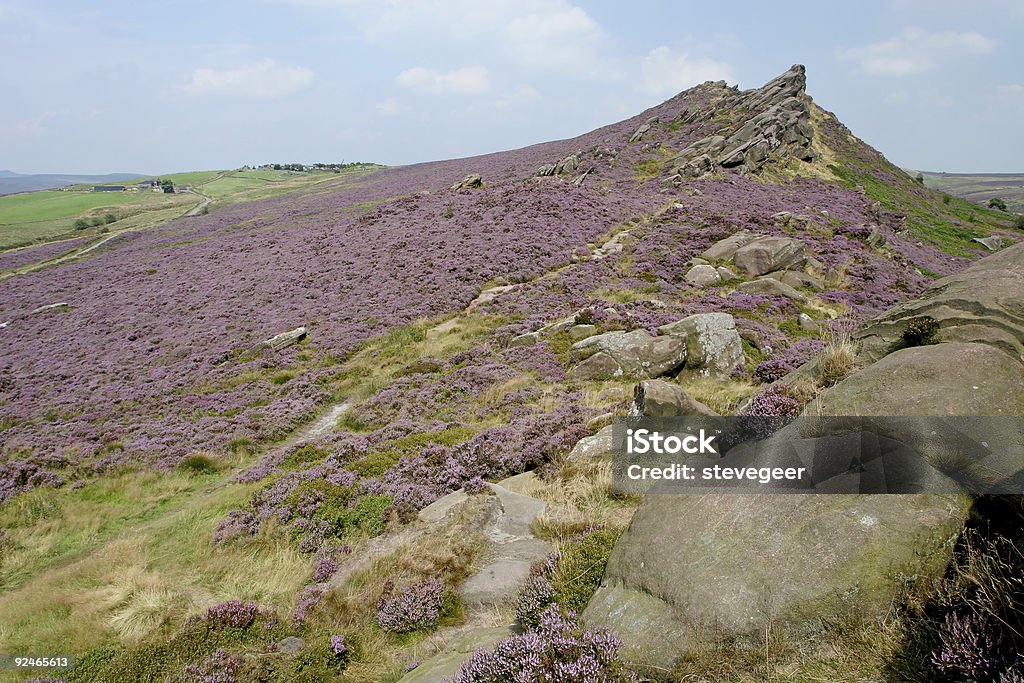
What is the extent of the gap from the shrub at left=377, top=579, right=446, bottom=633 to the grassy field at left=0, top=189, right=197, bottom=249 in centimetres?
10471

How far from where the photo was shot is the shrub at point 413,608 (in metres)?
7.20

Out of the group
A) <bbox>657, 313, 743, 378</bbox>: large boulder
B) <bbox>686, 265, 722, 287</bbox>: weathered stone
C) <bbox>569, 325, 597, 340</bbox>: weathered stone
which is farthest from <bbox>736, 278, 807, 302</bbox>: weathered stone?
<bbox>569, 325, 597, 340</bbox>: weathered stone

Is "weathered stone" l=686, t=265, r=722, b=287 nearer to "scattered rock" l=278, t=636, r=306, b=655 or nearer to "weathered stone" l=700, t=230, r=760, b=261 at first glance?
"weathered stone" l=700, t=230, r=760, b=261

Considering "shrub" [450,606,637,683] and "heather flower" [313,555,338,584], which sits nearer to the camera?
"shrub" [450,606,637,683]

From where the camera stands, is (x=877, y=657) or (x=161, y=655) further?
(x=161, y=655)

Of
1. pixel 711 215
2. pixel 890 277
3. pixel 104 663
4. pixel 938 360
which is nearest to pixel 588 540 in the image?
pixel 938 360

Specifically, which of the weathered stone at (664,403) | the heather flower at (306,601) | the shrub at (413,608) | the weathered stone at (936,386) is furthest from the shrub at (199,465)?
the weathered stone at (936,386)

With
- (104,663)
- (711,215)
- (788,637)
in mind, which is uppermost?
(711,215)

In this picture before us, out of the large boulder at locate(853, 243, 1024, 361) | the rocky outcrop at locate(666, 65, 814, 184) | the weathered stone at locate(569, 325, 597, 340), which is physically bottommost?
the weathered stone at locate(569, 325, 597, 340)

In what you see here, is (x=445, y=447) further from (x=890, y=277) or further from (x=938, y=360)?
(x=890, y=277)

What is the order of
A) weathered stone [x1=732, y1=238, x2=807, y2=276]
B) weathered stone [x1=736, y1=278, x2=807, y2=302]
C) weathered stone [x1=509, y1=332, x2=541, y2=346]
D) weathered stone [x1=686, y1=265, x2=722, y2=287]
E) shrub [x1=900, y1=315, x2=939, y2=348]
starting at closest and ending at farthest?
shrub [x1=900, y1=315, x2=939, y2=348]
weathered stone [x1=509, y1=332, x2=541, y2=346]
weathered stone [x1=736, y1=278, x2=807, y2=302]
weathered stone [x1=686, y1=265, x2=722, y2=287]
weathered stone [x1=732, y1=238, x2=807, y2=276]

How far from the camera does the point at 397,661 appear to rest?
681cm

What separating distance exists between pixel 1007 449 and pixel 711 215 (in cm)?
3700

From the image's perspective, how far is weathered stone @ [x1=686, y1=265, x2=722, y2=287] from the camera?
26.4 m
